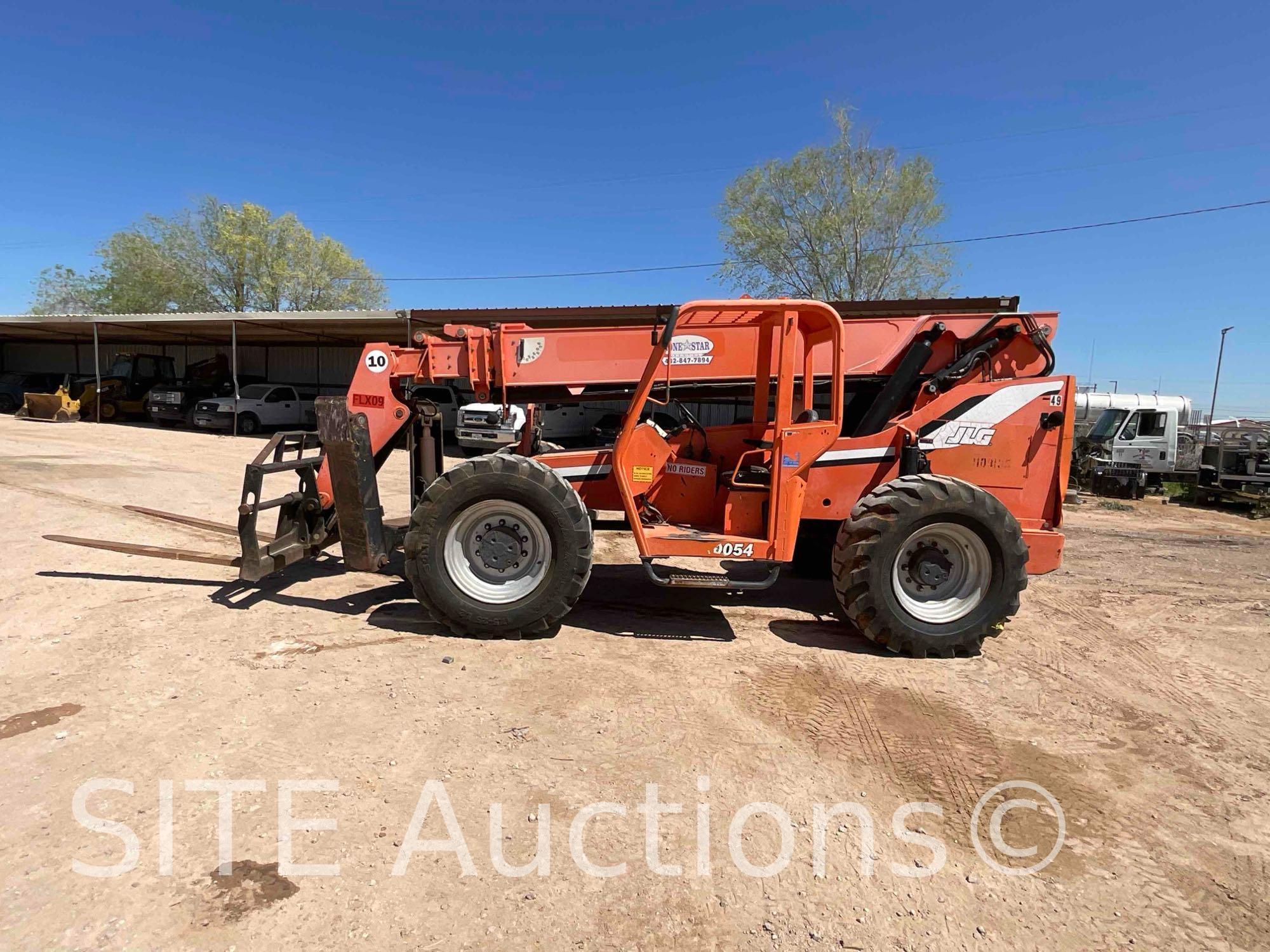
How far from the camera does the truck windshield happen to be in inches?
643

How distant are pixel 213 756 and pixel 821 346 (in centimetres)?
504

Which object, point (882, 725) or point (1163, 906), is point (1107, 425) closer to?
point (882, 725)

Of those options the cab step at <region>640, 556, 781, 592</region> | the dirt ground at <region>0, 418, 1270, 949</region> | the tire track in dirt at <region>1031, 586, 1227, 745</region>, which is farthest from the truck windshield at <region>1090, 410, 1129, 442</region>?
the cab step at <region>640, 556, 781, 592</region>

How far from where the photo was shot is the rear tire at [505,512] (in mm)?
4809

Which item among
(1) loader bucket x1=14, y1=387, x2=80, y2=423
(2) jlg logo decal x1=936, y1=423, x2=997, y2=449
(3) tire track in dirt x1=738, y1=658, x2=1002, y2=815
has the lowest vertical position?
(3) tire track in dirt x1=738, y1=658, x2=1002, y2=815

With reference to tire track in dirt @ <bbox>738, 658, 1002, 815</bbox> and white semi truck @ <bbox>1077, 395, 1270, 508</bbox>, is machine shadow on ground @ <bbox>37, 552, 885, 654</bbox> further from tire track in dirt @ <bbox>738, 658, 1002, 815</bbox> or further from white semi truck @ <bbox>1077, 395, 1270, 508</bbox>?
white semi truck @ <bbox>1077, 395, 1270, 508</bbox>

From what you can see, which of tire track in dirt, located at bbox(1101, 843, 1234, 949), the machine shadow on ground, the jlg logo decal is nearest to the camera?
tire track in dirt, located at bbox(1101, 843, 1234, 949)

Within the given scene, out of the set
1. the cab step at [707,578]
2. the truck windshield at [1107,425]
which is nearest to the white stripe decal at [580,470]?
the cab step at [707,578]

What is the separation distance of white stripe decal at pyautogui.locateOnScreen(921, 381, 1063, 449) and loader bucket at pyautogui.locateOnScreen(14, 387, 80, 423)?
26.3 meters

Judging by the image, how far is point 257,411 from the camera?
2144cm

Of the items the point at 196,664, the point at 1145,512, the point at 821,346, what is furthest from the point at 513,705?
the point at 1145,512

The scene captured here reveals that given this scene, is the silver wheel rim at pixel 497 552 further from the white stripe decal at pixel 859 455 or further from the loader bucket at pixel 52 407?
the loader bucket at pixel 52 407

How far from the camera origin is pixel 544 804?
2.98 meters

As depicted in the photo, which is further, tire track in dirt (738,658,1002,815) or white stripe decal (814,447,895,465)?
white stripe decal (814,447,895,465)
